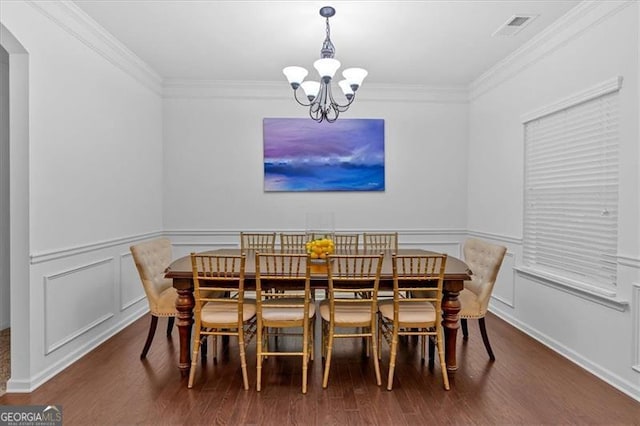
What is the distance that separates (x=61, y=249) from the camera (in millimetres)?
2885

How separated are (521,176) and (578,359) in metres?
1.74

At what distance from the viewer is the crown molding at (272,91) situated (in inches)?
188

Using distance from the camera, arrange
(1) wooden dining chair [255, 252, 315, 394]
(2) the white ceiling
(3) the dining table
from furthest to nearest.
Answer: (2) the white ceiling
(3) the dining table
(1) wooden dining chair [255, 252, 315, 394]

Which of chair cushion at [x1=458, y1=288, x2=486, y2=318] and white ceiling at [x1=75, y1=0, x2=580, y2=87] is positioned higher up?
white ceiling at [x1=75, y1=0, x2=580, y2=87]

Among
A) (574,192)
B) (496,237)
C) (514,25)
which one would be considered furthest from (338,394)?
(514,25)

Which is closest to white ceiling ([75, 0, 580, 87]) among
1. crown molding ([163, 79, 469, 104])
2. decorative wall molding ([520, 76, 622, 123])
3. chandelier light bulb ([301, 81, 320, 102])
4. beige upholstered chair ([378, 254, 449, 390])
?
crown molding ([163, 79, 469, 104])

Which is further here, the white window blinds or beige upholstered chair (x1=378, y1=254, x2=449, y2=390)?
the white window blinds

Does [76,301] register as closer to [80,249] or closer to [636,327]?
[80,249]

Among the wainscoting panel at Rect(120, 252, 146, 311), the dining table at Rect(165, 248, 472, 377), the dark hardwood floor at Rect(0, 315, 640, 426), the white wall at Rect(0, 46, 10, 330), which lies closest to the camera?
the dark hardwood floor at Rect(0, 315, 640, 426)

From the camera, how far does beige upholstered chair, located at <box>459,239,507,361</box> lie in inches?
117

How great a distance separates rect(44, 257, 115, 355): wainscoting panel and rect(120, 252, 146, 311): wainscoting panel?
0.62 ft

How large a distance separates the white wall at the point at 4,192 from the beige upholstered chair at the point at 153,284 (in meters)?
1.60

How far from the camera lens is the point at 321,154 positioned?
4.89m

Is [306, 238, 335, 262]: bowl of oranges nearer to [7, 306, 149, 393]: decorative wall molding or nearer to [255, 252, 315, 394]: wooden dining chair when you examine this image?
[255, 252, 315, 394]: wooden dining chair
